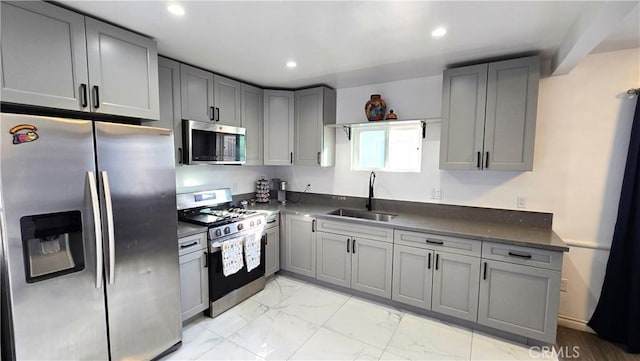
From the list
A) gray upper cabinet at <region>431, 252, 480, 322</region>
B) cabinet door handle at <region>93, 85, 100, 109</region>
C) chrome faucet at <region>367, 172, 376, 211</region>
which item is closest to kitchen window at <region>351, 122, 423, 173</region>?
chrome faucet at <region>367, 172, 376, 211</region>

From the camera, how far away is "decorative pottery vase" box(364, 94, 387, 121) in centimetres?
323

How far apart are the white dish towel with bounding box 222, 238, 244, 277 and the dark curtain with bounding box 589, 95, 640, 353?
3.32 m

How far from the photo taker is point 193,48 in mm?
2342

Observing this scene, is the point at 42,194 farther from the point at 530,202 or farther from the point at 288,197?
Answer: the point at 530,202

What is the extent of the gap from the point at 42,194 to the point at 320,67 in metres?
2.39

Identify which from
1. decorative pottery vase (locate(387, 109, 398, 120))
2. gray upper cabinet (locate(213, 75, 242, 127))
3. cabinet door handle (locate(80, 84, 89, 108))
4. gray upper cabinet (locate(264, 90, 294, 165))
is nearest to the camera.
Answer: cabinet door handle (locate(80, 84, 89, 108))

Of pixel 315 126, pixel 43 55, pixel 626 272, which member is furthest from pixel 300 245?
pixel 626 272

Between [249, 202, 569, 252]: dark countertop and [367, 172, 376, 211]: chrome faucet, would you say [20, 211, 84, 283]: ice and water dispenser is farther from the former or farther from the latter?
[367, 172, 376, 211]: chrome faucet

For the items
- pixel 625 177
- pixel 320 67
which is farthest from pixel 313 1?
pixel 625 177

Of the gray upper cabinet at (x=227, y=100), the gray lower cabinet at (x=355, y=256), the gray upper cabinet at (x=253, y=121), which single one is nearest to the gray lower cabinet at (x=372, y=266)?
the gray lower cabinet at (x=355, y=256)

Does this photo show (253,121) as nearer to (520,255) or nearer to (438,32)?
(438,32)

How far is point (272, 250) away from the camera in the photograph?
3385 millimetres

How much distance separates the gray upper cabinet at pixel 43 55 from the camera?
150 cm

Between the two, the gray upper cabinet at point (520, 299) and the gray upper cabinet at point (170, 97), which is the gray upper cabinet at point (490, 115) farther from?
the gray upper cabinet at point (170, 97)
